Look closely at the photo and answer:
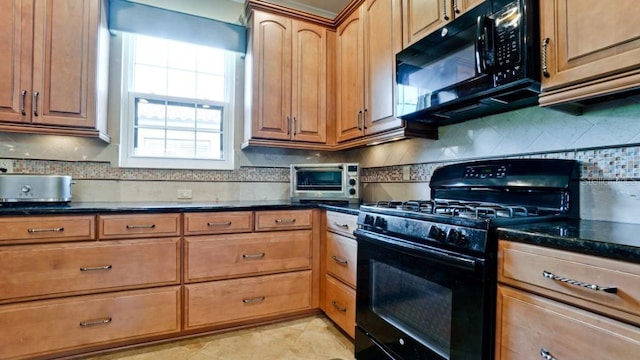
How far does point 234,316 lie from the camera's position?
2189 mm

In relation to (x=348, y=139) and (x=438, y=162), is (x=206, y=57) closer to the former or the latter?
(x=348, y=139)

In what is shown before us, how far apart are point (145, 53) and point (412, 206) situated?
2481mm

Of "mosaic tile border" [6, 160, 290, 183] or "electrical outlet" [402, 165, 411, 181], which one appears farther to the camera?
"electrical outlet" [402, 165, 411, 181]

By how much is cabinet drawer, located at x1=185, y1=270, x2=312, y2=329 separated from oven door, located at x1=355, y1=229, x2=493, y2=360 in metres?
0.68

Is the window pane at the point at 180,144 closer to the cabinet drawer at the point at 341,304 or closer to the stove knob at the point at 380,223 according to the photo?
the cabinet drawer at the point at 341,304

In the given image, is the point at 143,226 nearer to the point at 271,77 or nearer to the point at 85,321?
the point at 85,321

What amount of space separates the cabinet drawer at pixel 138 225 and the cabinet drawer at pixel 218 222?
0.08 m

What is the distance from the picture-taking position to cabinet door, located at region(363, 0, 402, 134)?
2.12 metres

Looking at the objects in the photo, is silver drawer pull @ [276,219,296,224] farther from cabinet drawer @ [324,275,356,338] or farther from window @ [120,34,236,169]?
window @ [120,34,236,169]

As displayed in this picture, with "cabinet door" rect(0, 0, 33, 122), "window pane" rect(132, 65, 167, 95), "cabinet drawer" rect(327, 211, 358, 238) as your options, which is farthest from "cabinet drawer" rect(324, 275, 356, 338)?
"cabinet door" rect(0, 0, 33, 122)

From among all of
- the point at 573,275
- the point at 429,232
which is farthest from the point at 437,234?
the point at 573,275

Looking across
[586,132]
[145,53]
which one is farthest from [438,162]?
[145,53]

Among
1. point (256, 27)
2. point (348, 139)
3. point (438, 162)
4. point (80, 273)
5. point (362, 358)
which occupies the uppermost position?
point (256, 27)

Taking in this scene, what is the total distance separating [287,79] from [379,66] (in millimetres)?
834
